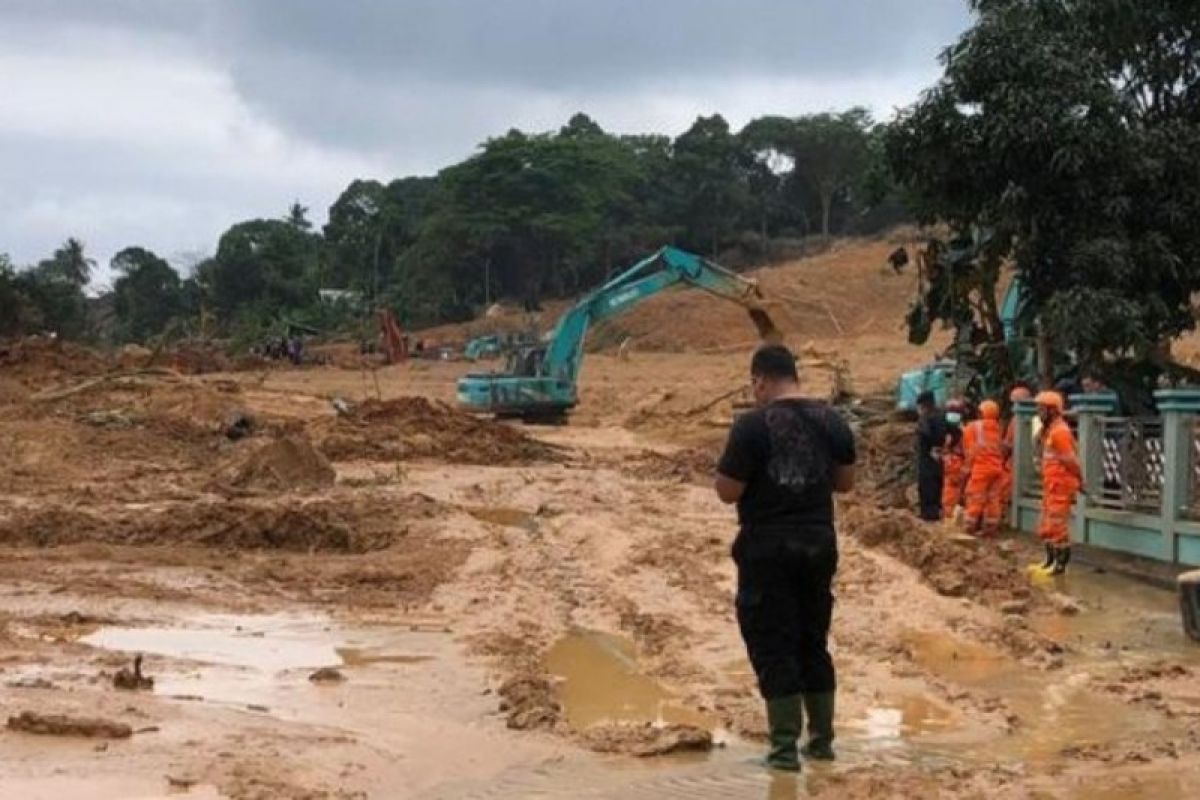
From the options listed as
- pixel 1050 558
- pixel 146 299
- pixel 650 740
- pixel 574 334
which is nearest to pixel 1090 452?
pixel 1050 558

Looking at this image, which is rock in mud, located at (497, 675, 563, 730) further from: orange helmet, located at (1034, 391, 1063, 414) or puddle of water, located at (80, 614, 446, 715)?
orange helmet, located at (1034, 391, 1063, 414)

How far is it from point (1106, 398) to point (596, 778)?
9.47 meters

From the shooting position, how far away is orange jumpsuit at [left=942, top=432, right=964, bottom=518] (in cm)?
1590

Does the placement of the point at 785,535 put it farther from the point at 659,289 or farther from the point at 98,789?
the point at 659,289

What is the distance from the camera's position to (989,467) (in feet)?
49.2

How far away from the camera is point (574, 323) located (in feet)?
98.6

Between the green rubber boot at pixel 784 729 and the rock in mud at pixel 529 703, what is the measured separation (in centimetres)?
120

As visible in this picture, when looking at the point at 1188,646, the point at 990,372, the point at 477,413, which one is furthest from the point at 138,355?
the point at 1188,646

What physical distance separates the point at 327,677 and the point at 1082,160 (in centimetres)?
1078

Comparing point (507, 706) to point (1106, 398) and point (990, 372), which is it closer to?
point (1106, 398)

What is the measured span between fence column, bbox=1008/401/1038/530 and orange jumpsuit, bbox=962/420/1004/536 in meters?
0.53

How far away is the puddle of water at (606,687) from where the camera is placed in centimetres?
716

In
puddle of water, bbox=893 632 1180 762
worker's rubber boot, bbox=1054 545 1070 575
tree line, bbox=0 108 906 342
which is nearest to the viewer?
puddle of water, bbox=893 632 1180 762

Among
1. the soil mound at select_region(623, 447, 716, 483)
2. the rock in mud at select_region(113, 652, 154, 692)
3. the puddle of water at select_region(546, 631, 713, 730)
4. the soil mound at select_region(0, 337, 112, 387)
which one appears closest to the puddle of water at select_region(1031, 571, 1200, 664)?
the puddle of water at select_region(546, 631, 713, 730)
